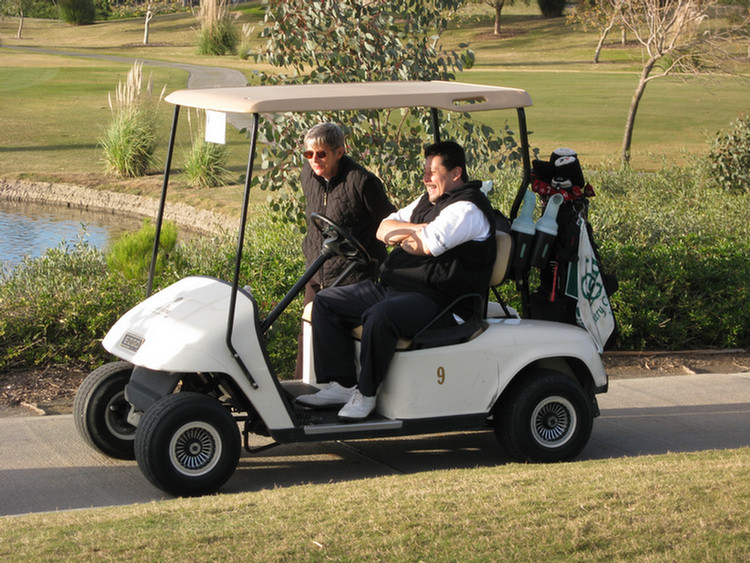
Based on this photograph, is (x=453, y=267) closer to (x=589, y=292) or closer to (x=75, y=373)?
(x=589, y=292)

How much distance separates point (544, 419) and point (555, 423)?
0.07 meters

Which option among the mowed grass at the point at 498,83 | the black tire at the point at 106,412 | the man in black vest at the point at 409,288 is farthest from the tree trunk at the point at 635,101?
the black tire at the point at 106,412

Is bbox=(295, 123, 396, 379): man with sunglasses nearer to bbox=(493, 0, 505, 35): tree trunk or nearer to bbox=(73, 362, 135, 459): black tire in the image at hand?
bbox=(73, 362, 135, 459): black tire

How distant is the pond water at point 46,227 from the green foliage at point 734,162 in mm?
7587

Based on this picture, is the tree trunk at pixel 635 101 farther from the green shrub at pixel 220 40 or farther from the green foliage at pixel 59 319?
the green shrub at pixel 220 40

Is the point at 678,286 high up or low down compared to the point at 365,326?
down

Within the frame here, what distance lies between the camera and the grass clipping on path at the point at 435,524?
3.23 m

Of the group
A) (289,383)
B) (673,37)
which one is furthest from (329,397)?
(673,37)

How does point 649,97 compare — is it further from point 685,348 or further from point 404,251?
point 404,251

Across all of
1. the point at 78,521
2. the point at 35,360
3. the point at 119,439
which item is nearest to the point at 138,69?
the point at 35,360

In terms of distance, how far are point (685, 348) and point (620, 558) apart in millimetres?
4599

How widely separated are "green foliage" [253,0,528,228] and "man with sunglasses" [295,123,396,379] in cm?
192

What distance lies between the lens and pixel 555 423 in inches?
194

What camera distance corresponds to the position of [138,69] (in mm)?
14008
